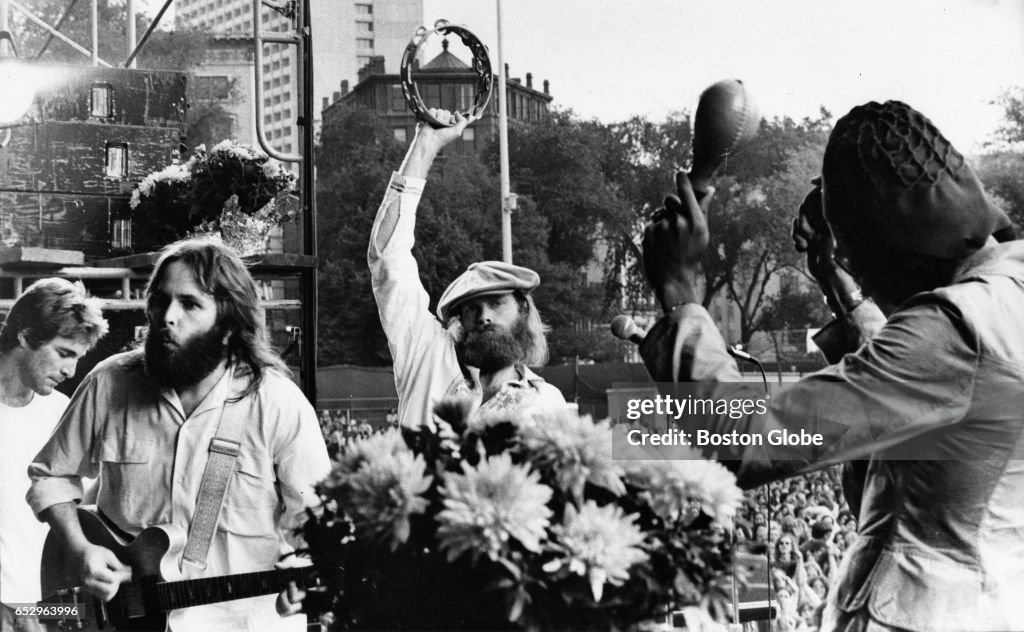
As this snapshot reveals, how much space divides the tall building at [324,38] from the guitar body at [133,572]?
53.6 inches

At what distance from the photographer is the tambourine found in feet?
10.8

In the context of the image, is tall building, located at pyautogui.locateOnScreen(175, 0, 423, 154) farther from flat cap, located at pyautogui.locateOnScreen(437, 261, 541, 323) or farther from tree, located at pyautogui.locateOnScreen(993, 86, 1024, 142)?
tree, located at pyautogui.locateOnScreen(993, 86, 1024, 142)

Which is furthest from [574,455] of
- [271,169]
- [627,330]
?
[271,169]

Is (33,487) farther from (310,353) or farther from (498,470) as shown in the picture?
(498,470)

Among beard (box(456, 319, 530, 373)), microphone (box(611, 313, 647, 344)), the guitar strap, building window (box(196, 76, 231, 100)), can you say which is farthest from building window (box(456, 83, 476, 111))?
microphone (box(611, 313, 647, 344))

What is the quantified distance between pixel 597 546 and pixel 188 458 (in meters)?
1.75

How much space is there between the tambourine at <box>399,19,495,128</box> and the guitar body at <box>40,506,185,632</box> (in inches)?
49.9

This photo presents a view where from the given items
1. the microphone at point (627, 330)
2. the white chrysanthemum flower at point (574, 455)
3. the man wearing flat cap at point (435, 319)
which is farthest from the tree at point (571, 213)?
the white chrysanthemum flower at point (574, 455)

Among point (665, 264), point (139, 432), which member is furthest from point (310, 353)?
point (665, 264)

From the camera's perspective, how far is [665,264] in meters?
1.57

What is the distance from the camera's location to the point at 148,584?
2732mm

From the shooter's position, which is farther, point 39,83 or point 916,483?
point 39,83

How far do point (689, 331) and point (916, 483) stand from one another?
1.40 feet

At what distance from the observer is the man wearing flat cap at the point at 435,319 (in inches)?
121
